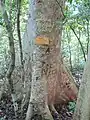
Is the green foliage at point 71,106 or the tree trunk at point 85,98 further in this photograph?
the green foliage at point 71,106

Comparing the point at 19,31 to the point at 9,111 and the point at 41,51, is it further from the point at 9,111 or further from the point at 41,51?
the point at 9,111

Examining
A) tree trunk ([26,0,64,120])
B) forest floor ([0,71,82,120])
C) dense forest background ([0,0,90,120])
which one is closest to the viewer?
dense forest background ([0,0,90,120])

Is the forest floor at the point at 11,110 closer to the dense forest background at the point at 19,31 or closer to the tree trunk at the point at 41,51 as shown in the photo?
the dense forest background at the point at 19,31

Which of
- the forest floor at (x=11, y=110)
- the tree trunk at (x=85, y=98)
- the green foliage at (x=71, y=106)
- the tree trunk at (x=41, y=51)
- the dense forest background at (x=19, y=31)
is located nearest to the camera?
the tree trunk at (x=85, y=98)

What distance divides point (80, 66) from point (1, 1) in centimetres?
704

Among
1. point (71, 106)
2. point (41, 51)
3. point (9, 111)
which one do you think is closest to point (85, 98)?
point (41, 51)

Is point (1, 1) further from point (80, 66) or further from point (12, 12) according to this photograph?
point (80, 66)

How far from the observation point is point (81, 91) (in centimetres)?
458

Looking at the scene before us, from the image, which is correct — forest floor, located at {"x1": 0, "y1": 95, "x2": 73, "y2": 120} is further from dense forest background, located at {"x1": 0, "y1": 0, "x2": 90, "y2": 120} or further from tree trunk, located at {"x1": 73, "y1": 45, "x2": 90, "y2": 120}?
tree trunk, located at {"x1": 73, "y1": 45, "x2": 90, "y2": 120}

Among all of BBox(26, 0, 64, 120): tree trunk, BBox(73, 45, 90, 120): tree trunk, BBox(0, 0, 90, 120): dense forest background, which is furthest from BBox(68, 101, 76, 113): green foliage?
BBox(73, 45, 90, 120): tree trunk

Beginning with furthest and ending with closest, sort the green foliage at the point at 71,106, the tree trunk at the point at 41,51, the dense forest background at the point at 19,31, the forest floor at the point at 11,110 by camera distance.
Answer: the green foliage at the point at 71,106
the forest floor at the point at 11,110
the tree trunk at the point at 41,51
the dense forest background at the point at 19,31

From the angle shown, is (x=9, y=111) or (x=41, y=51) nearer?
(x=41, y=51)

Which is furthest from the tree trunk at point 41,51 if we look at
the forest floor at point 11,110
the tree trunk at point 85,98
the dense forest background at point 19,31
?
the tree trunk at point 85,98

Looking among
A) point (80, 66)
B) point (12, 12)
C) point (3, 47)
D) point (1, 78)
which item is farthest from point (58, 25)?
point (80, 66)
